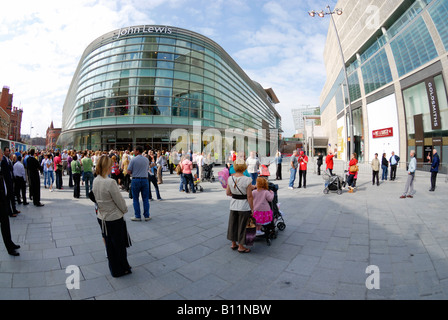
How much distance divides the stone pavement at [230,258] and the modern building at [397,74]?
1187cm

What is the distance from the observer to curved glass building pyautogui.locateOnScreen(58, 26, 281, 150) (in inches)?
1089

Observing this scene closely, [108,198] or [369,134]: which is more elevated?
[369,134]

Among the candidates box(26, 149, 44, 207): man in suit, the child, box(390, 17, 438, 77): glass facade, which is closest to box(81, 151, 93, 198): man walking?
box(26, 149, 44, 207): man in suit

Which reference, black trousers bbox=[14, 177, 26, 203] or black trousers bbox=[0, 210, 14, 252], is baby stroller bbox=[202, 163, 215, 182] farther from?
black trousers bbox=[0, 210, 14, 252]

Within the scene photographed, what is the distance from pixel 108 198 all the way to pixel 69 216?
13.6 ft

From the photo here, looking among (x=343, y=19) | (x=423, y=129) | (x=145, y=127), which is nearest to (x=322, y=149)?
(x=343, y=19)

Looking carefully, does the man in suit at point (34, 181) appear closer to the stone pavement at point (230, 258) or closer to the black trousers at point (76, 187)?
the stone pavement at point (230, 258)

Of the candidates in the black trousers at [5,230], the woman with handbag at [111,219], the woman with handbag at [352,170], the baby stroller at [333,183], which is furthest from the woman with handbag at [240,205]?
the woman with handbag at [352,170]

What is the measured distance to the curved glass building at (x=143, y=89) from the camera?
27.7 meters

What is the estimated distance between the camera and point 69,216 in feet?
19.6

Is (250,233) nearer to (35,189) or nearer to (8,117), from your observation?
(35,189)

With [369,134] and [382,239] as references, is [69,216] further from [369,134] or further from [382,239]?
[369,134]

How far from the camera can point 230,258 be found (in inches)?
141

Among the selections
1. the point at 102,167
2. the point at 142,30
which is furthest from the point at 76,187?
the point at 142,30
